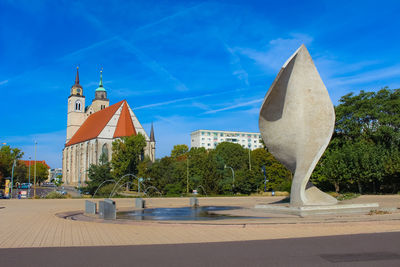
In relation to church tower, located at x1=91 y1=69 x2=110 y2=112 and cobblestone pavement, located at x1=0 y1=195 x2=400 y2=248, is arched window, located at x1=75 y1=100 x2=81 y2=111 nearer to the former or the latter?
church tower, located at x1=91 y1=69 x2=110 y2=112

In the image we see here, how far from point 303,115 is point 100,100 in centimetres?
8897

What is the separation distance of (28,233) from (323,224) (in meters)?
8.05

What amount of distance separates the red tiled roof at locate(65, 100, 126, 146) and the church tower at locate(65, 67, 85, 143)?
309 centimetres

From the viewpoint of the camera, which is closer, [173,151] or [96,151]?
[96,151]

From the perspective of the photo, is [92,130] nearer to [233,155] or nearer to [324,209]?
[233,155]

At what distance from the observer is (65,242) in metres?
8.00

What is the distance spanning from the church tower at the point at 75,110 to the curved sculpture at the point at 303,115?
91414 mm

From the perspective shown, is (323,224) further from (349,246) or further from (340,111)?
(340,111)

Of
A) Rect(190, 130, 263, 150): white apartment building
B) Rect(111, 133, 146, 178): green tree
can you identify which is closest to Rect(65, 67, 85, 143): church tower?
Rect(111, 133, 146, 178): green tree

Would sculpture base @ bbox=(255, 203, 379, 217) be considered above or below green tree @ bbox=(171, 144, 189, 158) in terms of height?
below

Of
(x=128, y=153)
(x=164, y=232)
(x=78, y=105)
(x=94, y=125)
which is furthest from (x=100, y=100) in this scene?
(x=164, y=232)

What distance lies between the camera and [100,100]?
323 ft

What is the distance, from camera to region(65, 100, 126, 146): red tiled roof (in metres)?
81.9

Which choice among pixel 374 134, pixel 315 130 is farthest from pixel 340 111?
pixel 315 130
